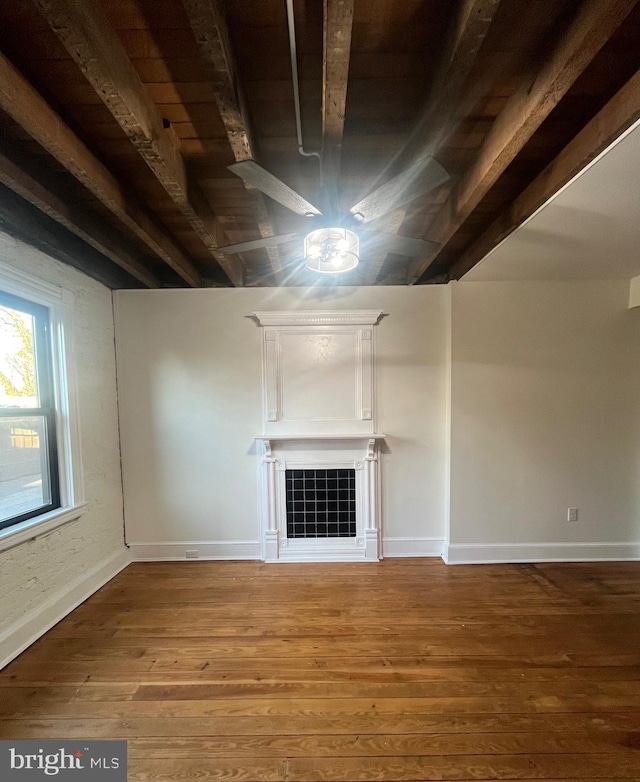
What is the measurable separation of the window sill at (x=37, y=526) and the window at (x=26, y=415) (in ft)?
0.25

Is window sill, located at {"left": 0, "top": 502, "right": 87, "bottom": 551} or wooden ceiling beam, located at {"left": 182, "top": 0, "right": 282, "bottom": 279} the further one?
window sill, located at {"left": 0, "top": 502, "right": 87, "bottom": 551}

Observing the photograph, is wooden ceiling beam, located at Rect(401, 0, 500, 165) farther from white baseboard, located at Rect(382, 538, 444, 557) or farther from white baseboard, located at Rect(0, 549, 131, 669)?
white baseboard, located at Rect(0, 549, 131, 669)

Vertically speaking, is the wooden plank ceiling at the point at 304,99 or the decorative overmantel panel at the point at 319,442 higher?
the wooden plank ceiling at the point at 304,99

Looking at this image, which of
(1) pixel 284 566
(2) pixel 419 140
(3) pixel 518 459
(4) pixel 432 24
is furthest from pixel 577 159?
(1) pixel 284 566

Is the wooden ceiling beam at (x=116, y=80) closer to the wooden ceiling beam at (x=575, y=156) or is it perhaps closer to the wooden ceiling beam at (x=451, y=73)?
the wooden ceiling beam at (x=451, y=73)

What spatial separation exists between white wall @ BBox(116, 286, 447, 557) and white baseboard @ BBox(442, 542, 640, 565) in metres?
0.24

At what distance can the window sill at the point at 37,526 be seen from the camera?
1.93 metres

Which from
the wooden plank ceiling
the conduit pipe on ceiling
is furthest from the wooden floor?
the conduit pipe on ceiling

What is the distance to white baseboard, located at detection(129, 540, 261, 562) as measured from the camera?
3037 millimetres

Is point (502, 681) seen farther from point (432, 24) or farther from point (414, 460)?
point (432, 24)

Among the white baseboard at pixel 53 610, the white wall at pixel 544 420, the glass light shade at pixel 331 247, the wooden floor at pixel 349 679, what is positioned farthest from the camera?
the white wall at pixel 544 420

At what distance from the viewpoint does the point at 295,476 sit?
303 cm

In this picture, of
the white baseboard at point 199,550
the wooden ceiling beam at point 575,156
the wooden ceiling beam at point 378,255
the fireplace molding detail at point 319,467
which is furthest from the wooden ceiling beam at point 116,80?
the white baseboard at point 199,550

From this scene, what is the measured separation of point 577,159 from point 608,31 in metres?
0.55
